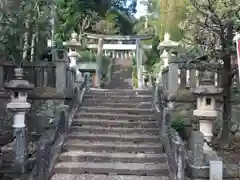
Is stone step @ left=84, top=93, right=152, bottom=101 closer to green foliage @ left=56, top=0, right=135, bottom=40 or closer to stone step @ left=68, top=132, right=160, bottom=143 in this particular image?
stone step @ left=68, top=132, right=160, bottom=143

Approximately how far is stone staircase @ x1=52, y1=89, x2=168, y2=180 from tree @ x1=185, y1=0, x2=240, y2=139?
2.03m

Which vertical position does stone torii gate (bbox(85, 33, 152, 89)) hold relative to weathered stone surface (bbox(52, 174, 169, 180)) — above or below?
above

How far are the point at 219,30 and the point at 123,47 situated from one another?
13617mm

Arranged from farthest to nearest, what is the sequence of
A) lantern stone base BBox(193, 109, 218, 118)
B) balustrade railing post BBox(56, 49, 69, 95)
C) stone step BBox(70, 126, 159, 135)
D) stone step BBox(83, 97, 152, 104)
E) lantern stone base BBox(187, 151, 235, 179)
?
stone step BBox(83, 97, 152, 104) → balustrade railing post BBox(56, 49, 69, 95) → stone step BBox(70, 126, 159, 135) → lantern stone base BBox(193, 109, 218, 118) → lantern stone base BBox(187, 151, 235, 179)

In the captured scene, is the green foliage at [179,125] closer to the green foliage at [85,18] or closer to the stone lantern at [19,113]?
the stone lantern at [19,113]

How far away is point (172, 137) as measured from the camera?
6.33 m

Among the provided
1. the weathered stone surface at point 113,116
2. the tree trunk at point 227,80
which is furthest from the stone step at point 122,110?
the tree trunk at point 227,80

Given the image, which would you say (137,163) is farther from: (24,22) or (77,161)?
(24,22)

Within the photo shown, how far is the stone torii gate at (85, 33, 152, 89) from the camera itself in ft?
60.8

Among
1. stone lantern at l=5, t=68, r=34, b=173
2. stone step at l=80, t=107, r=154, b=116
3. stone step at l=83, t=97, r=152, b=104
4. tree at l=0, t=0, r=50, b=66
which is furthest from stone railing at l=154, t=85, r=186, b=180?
tree at l=0, t=0, r=50, b=66

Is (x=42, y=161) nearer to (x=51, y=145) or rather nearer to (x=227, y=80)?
(x=51, y=145)

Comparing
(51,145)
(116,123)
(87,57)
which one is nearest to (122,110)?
(116,123)

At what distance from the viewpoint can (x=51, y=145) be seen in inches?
254

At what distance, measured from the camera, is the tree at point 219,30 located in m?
7.25
